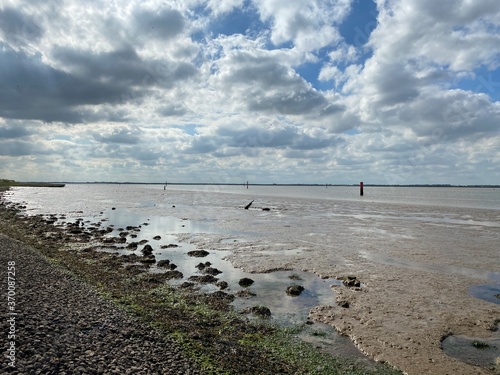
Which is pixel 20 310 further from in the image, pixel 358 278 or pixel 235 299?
pixel 358 278

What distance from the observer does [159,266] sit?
20156mm

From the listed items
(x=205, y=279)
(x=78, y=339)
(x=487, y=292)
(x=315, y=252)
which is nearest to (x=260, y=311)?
(x=205, y=279)

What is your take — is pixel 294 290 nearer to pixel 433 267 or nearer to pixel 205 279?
pixel 205 279

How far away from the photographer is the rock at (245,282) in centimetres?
1667

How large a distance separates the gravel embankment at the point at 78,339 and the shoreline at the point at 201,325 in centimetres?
69

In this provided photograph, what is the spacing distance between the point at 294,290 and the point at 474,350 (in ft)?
23.5

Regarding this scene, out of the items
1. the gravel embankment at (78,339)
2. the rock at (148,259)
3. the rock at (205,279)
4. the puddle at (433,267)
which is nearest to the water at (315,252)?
the puddle at (433,267)

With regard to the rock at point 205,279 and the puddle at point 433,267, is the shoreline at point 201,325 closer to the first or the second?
the rock at point 205,279

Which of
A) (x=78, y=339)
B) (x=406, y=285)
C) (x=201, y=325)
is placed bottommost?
(x=406, y=285)

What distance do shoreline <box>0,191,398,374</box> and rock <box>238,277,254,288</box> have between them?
2147mm

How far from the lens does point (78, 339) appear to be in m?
8.77

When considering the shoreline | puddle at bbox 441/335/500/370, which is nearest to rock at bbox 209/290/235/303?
the shoreline

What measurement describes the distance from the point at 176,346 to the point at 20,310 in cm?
515

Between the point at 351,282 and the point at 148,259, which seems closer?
the point at 351,282
